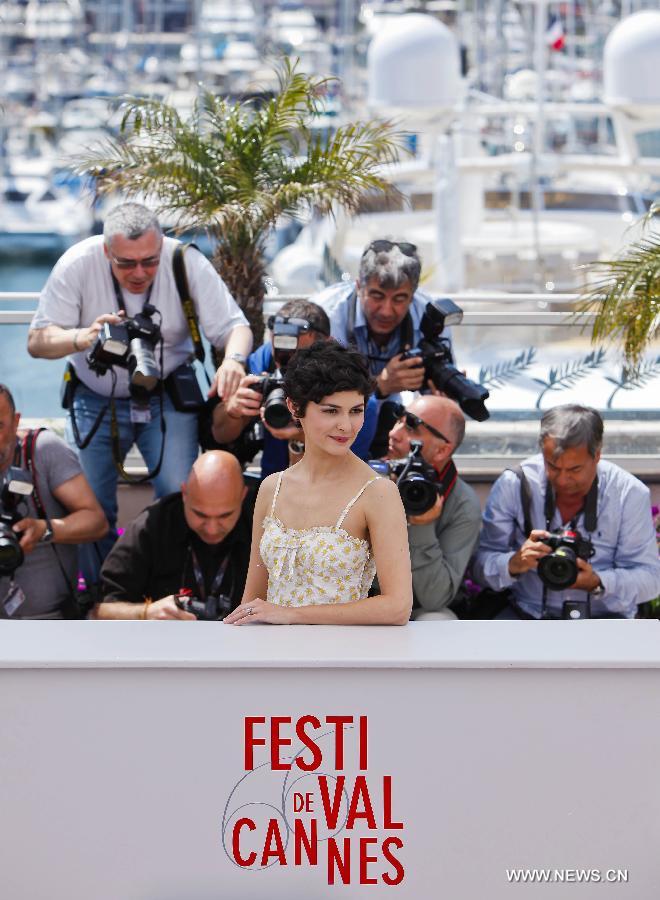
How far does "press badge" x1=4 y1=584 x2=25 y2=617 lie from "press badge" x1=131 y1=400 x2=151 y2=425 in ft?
2.59

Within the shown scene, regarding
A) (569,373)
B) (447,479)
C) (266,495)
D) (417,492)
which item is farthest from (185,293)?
(569,373)

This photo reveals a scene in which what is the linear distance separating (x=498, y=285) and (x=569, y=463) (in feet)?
44.3

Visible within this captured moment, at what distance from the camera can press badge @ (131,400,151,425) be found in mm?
5035

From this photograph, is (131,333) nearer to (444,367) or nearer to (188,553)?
(188,553)

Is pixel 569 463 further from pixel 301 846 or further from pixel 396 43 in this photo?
pixel 396 43

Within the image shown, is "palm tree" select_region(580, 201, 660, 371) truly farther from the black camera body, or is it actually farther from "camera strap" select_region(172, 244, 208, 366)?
"camera strap" select_region(172, 244, 208, 366)

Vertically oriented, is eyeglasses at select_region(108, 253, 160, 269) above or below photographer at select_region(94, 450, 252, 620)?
above

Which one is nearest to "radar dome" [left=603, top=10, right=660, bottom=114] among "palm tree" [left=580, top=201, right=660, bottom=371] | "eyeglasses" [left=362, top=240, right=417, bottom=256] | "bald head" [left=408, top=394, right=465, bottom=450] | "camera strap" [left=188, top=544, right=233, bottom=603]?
"palm tree" [left=580, top=201, right=660, bottom=371]

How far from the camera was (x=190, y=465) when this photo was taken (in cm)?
526

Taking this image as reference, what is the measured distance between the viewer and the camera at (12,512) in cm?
437

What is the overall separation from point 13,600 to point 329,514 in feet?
5.40

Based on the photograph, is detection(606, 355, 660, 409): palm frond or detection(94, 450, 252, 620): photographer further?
detection(606, 355, 660, 409): palm frond

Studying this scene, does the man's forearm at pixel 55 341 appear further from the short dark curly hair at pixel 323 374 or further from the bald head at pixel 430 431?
the short dark curly hair at pixel 323 374

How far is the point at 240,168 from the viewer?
6340mm
